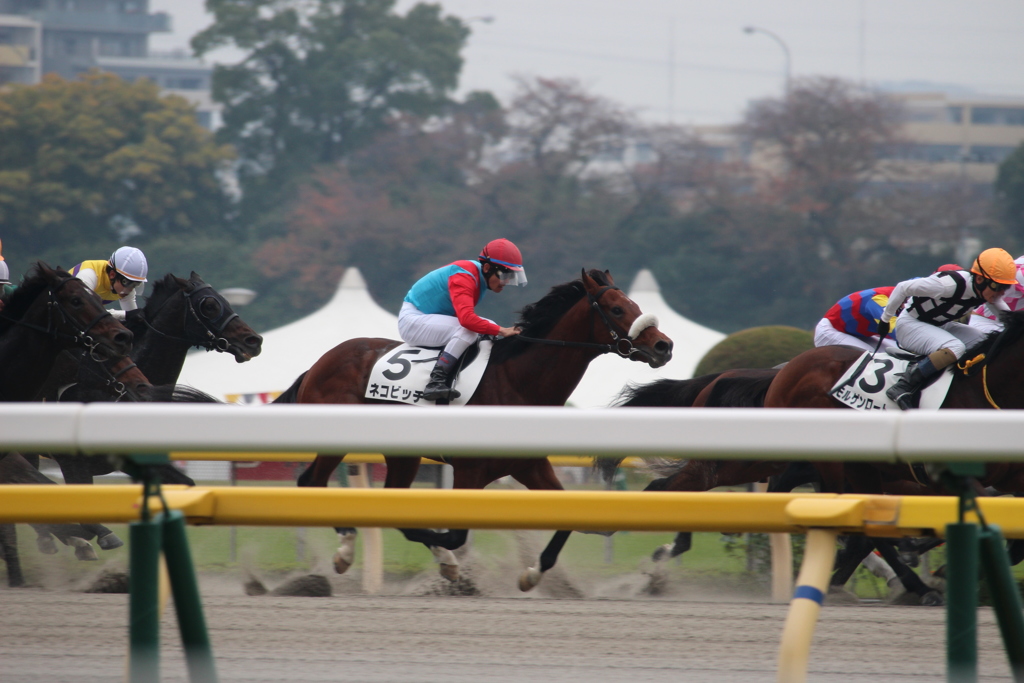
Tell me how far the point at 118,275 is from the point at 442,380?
2.51m

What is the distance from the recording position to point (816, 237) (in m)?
Result: 36.5

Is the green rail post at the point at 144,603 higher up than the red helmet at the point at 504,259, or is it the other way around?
the red helmet at the point at 504,259

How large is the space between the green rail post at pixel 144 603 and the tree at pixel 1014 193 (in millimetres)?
37960

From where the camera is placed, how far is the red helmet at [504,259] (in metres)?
6.25

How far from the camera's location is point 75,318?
6.11 meters

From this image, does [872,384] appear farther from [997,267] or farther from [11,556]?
[11,556]

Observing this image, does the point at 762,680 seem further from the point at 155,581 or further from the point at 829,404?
the point at 829,404

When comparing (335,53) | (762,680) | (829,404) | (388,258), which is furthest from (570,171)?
(762,680)

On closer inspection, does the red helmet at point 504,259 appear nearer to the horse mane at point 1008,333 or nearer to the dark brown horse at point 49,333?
the dark brown horse at point 49,333

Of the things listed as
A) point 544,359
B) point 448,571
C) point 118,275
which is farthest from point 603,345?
point 118,275

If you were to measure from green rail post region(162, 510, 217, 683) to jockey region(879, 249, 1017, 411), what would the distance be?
14.3ft

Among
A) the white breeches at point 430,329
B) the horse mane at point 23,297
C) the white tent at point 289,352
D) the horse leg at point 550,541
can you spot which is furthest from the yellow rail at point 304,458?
the white tent at point 289,352

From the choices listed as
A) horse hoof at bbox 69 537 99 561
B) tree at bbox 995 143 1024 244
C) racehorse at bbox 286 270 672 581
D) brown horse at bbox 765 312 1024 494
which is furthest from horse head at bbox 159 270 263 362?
tree at bbox 995 143 1024 244

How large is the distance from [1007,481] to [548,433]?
3.91 metres
